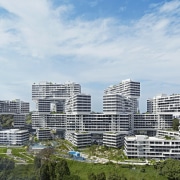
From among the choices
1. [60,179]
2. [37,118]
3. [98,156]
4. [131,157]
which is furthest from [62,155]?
[37,118]

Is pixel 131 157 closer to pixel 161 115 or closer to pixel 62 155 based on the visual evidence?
pixel 62 155

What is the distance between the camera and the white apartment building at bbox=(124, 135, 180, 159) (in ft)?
176

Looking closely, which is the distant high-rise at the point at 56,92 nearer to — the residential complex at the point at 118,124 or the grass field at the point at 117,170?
the residential complex at the point at 118,124

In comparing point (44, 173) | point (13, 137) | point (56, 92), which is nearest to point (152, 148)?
point (44, 173)

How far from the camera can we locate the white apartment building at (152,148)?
53500 millimetres

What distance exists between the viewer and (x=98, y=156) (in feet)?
194

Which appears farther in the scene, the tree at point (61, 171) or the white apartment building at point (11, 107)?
the white apartment building at point (11, 107)

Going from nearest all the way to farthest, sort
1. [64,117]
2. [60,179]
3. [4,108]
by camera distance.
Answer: [60,179], [64,117], [4,108]

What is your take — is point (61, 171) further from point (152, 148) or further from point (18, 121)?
point (18, 121)

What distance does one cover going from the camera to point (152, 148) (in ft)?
179

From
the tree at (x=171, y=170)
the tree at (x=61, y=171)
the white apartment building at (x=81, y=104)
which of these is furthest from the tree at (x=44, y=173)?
the white apartment building at (x=81, y=104)

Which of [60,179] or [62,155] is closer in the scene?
[60,179]

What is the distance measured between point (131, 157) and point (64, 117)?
3628 centimetres

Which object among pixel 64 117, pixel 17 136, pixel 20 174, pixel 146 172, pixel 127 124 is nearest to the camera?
pixel 20 174
